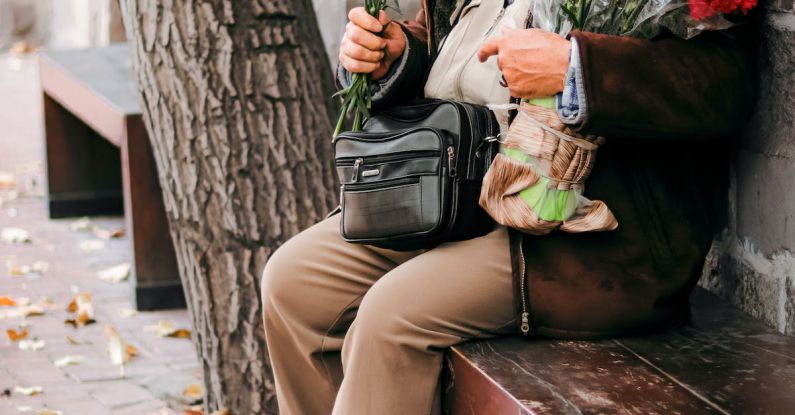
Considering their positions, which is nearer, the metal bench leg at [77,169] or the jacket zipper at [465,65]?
the jacket zipper at [465,65]

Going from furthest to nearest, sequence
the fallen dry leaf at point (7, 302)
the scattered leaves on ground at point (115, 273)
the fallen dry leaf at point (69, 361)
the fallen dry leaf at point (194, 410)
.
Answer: the scattered leaves on ground at point (115, 273) → the fallen dry leaf at point (7, 302) → the fallen dry leaf at point (69, 361) → the fallen dry leaf at point (194, 410)

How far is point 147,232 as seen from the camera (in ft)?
15.8

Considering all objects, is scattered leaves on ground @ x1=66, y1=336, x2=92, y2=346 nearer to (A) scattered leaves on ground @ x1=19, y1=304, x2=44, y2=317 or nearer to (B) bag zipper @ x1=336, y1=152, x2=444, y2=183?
(A) scattered leaves on ground @ x1=19, y1=304, x2=44, y2=317

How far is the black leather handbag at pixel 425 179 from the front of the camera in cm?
214

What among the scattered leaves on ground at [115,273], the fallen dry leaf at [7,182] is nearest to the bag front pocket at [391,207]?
the scattered leaves on ground at [115,273]

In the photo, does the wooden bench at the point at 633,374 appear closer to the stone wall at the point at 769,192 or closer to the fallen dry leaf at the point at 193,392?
the stone wall at the point at 769,192

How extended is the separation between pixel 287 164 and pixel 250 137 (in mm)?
136

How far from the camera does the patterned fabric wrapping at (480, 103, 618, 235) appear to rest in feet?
6.71

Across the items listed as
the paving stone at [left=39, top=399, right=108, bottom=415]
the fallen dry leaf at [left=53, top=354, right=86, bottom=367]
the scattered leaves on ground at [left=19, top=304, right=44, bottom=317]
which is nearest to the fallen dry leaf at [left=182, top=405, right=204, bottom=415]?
the paving stone at [left=39, top=399, right=108, bottom=415]

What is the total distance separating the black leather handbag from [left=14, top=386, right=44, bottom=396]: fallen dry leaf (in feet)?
6.96

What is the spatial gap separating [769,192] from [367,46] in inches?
36.8

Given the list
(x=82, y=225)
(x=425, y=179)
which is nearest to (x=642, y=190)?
(x=425, y=179)

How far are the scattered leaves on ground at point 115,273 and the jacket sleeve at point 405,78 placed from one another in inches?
120

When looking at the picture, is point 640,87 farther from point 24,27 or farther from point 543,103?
point 24,27
